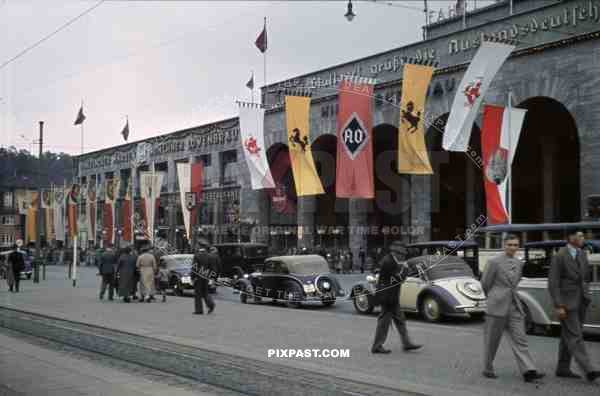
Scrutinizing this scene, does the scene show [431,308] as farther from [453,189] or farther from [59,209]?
[59,209]

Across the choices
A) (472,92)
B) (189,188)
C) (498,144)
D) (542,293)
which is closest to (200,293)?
(189,188)

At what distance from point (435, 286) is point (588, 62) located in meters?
15.6

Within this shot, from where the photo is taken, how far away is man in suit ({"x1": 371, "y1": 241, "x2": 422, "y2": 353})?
10.4 metres

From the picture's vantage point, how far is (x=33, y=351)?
421 inches

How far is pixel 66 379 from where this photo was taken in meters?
8.38

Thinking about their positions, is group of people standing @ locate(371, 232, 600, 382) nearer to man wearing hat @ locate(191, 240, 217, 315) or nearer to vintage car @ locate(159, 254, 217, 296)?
man wearing hat @ locate(191, 240, 217, 315)

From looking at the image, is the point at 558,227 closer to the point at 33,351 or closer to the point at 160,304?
the point at 160,304

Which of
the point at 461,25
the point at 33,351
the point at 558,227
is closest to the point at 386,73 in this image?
the point at 461,25

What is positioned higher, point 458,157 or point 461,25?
point 461,25

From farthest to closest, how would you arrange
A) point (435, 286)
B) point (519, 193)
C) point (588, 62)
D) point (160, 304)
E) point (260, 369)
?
point (519, 193) → point (588, 62) → point (160, 304) → point (435, 286) → point (260, 369)

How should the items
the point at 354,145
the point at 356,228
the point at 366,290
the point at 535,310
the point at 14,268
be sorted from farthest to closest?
the point at 356,228 < the point at 14,268 < the point at 366,290 < the point at 354,145 < the point at 535,310

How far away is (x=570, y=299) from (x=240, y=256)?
2050 cm

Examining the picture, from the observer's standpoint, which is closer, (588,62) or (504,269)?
(504,269)

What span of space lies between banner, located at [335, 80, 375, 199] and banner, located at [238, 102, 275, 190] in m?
2.04
